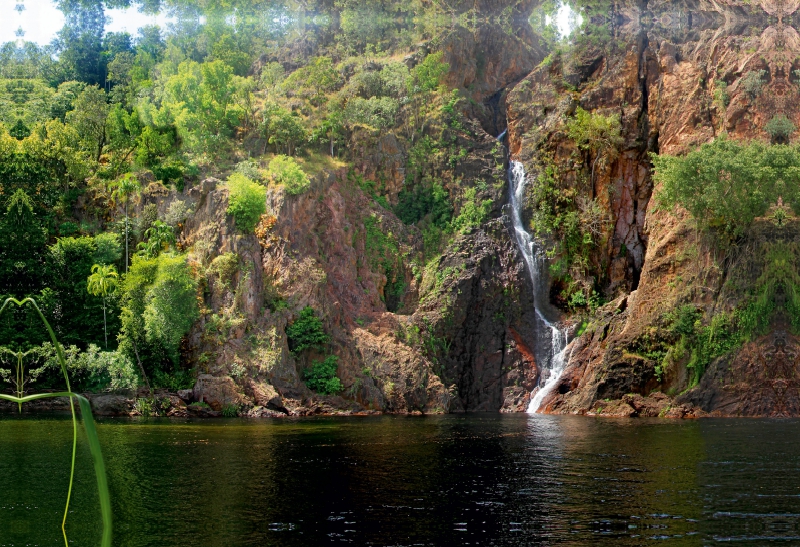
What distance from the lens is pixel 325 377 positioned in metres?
60.6

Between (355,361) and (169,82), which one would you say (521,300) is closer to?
(355,361)

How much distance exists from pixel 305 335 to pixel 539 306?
20.3 meters

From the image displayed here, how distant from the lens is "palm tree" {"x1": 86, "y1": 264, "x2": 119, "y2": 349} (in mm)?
61559

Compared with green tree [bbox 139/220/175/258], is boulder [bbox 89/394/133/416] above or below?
below

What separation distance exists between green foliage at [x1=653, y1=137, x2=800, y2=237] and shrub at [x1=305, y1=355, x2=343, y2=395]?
28.6 meters

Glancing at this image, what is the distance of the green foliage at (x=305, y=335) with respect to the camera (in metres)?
61.1

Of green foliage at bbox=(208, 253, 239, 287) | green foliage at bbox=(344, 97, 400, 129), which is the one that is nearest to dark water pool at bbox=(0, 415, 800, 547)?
green foliage at bbox=(208, 253, 239, 287)

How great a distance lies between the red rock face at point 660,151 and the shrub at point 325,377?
53.1 ft

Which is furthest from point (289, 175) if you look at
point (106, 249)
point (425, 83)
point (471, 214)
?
point (425, 83)

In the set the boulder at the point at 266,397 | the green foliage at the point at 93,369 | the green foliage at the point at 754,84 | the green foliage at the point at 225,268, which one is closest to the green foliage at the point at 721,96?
the green foliage at the point at 754,84

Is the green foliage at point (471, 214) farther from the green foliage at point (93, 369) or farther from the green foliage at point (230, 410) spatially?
the green foliage at point (93, 369)

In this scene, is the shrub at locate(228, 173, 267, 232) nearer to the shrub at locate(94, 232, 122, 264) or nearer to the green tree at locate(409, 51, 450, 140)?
the shrub at locate(94, 232, 122, 264)

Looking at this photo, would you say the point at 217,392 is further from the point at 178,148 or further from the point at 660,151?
the point at 660,151

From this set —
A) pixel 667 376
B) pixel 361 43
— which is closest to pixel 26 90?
pixel 361 43
